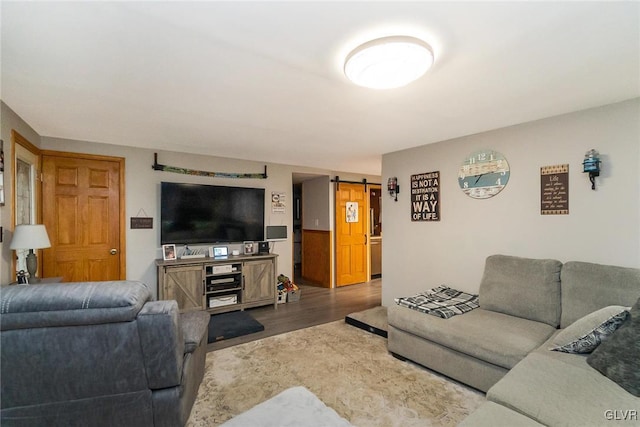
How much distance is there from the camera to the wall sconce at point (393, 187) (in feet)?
13.4

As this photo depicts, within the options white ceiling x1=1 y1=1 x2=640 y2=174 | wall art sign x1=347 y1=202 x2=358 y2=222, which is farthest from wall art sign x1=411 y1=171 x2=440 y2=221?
wall art sign x1=347 y1=202 x2=358 y2=222

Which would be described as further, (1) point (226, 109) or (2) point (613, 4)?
(1) point (226, 109)

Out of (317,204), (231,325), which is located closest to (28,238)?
(231,325)

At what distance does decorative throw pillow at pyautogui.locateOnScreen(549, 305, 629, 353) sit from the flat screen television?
3.91m

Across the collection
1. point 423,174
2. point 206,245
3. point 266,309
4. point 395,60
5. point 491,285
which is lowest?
point 266,309

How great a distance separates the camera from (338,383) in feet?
7.91

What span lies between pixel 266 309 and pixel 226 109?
9.89 ft

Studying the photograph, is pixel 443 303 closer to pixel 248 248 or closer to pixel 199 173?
pixel 248 248

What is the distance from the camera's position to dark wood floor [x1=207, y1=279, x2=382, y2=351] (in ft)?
11.6

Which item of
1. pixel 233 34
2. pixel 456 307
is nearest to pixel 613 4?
pixel 233 34

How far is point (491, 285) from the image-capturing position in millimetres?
2797

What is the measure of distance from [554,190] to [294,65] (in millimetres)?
2619

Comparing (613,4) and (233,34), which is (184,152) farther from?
(613,4)

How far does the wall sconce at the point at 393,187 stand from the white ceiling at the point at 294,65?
3.28 feet
